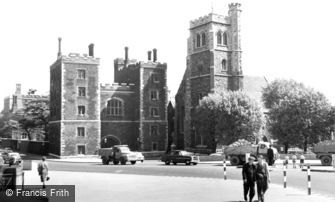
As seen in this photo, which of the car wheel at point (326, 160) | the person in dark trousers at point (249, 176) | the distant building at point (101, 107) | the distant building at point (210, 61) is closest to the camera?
the person in dark trousers at point (249, 176)

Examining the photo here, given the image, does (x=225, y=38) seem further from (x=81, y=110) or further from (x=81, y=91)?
(x=81, y=110)

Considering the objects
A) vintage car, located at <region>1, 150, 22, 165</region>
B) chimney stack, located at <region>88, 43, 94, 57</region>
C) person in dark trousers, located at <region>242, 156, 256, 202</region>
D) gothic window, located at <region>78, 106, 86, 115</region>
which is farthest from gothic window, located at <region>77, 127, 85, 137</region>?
person in dark trousers, located at <region>242, 156, 256, 202</region>

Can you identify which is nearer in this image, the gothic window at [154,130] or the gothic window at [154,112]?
the gothic window at [154,130]

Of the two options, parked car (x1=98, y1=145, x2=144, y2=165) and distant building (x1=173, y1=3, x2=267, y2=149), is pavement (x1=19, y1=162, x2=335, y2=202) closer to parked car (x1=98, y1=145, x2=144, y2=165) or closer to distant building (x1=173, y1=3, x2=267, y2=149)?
parked car (x1=98, y1=145, x2=144, y2=165)

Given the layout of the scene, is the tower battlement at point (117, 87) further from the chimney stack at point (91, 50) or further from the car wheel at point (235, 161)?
the car wheel at point (235, 161)

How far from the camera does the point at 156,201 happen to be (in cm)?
1496

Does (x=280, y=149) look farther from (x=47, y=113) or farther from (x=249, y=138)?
(x=47, y=113)

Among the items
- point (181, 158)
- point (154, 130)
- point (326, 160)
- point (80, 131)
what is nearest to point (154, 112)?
point (154, 130)

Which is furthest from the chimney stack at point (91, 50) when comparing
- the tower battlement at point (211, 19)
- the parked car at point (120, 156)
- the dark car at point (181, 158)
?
the dark car at point (181, 158)

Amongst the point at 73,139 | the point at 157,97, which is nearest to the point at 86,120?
the point at 73,139

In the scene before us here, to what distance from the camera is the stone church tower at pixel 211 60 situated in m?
64.2

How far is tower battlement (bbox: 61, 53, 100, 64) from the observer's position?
6000 cm

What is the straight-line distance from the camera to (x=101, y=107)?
63906 millimetres

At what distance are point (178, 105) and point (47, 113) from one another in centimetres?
2184
